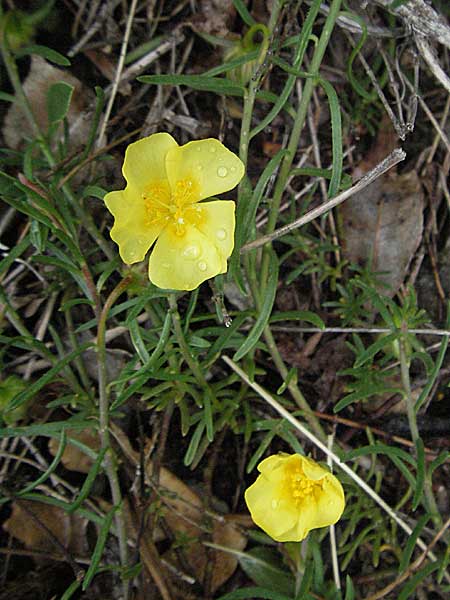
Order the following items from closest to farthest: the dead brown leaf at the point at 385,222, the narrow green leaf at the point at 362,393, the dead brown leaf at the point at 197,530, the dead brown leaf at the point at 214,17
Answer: the narrow green leaf at the point at 362,393
the dead brown leaf at the point at 197,530
the dead brown leaf at the point at 214,17
the dead brown leaf at the point at 385,222

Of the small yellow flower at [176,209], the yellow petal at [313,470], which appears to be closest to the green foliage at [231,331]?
the small yellow flower at [176,209]

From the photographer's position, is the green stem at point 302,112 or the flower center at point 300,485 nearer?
the green stem at point 302,112

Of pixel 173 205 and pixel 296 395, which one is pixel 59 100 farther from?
pixel 296 395

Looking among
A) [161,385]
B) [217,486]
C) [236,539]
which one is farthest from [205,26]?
[236,539]

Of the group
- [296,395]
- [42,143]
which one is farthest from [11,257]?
[296,395]

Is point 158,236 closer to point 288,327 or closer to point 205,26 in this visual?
point 288,327

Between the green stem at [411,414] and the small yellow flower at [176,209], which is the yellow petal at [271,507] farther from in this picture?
the small yellow flower at [176,209]
